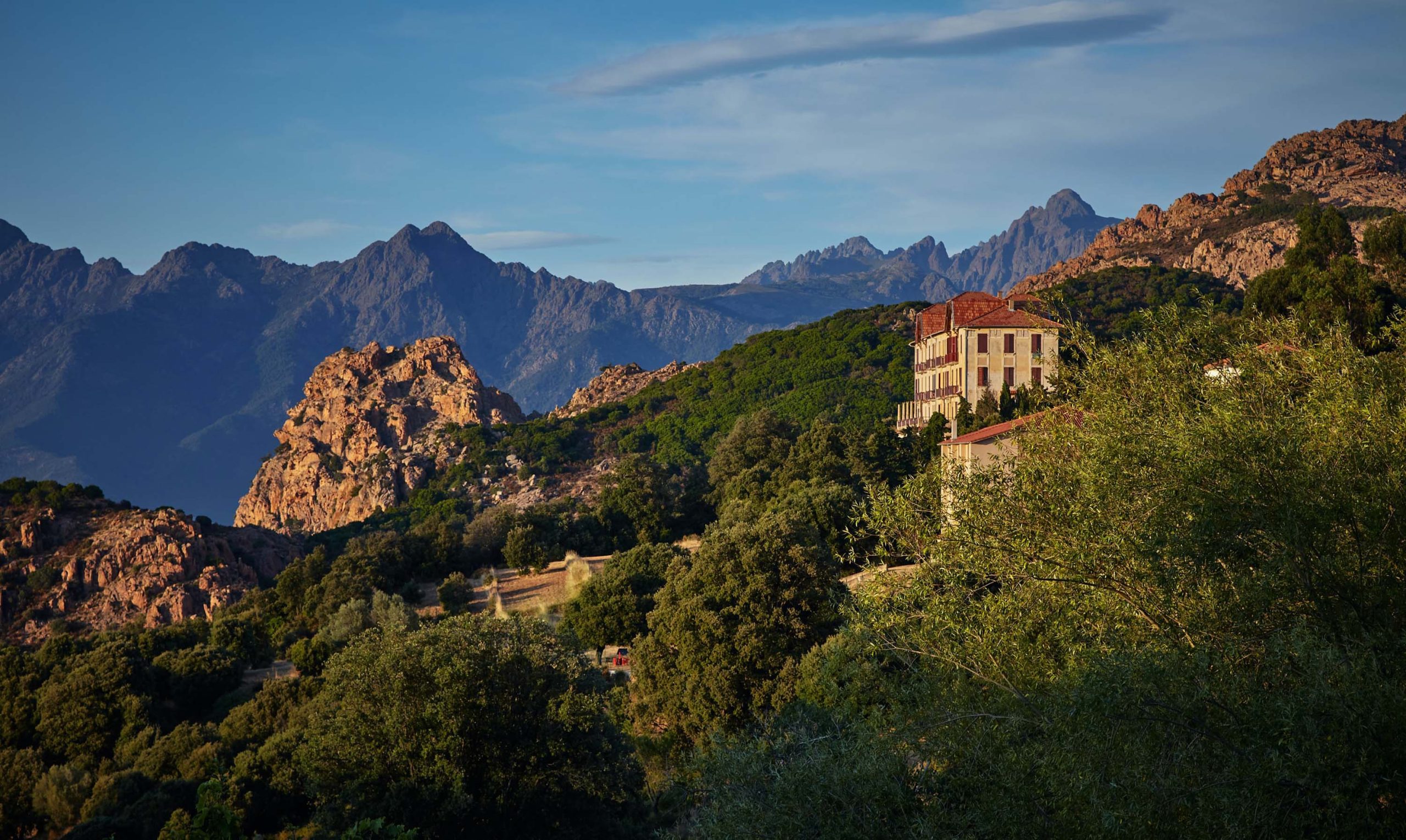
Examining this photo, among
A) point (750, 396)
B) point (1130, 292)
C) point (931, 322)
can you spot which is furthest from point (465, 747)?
point (1130, 292)

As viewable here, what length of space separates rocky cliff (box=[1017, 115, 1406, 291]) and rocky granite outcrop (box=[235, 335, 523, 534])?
4838cm

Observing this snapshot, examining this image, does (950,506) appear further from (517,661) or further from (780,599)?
(780,599)

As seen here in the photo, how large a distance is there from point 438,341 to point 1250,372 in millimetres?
81480

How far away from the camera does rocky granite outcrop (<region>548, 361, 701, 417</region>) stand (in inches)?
3986

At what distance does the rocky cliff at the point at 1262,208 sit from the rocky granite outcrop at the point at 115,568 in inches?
2616

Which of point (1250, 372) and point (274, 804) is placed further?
point (274, 804)

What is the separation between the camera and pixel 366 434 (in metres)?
81.5

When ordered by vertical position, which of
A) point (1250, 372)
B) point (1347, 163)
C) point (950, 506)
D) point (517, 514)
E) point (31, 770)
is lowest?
point (31, 770)

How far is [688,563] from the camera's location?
35375 mm

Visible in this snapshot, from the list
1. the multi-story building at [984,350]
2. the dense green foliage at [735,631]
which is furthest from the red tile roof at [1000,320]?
the dense green foliage at [735,631]

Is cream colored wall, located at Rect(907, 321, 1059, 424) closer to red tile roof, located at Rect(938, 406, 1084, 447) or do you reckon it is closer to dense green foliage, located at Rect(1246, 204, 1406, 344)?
red tile roof, located at Rect(938, 406, 1084, 447)

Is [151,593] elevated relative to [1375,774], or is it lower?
lower

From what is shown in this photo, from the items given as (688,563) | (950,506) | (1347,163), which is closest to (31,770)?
(688,563)

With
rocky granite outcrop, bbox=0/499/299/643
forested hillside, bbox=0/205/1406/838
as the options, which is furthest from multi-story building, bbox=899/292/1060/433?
rocky granite outcrop, bbox=0/499/299/643
